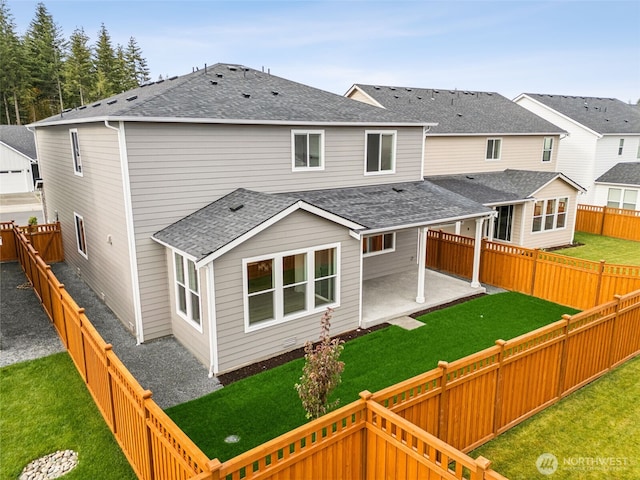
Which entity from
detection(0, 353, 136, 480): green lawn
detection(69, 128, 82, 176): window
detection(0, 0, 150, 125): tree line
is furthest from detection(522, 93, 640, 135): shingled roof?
detection(0, 0, 150, 125): tree line

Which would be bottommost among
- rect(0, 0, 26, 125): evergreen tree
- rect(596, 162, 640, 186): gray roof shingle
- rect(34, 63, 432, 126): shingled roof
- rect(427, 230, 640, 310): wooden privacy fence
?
rect(427, 230, 640, 310): wooden privacy fence

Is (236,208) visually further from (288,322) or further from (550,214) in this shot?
(550,214)

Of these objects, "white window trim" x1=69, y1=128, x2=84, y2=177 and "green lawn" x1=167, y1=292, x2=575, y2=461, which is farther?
"white window trim" x1=69, y1=128, x2=84, y2=177

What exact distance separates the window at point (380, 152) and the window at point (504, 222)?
841 centimetres

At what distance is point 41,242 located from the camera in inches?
723

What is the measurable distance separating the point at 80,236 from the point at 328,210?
392 inches

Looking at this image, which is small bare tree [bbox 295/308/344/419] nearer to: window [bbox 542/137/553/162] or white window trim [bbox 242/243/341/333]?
white window trim [bbox 242/243/341/333]

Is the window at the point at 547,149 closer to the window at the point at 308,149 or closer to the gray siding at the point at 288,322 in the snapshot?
the window at the point at 308,149

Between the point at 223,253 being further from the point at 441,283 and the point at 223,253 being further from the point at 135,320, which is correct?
the point at 441,283

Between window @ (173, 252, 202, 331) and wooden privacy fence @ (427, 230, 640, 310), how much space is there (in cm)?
1064

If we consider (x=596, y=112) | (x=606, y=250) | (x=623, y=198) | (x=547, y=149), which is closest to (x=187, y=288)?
(x=606, y=250)

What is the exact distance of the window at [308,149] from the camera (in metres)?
13.3

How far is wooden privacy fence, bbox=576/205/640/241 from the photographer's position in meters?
23.6

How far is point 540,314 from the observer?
1321 centimetres
